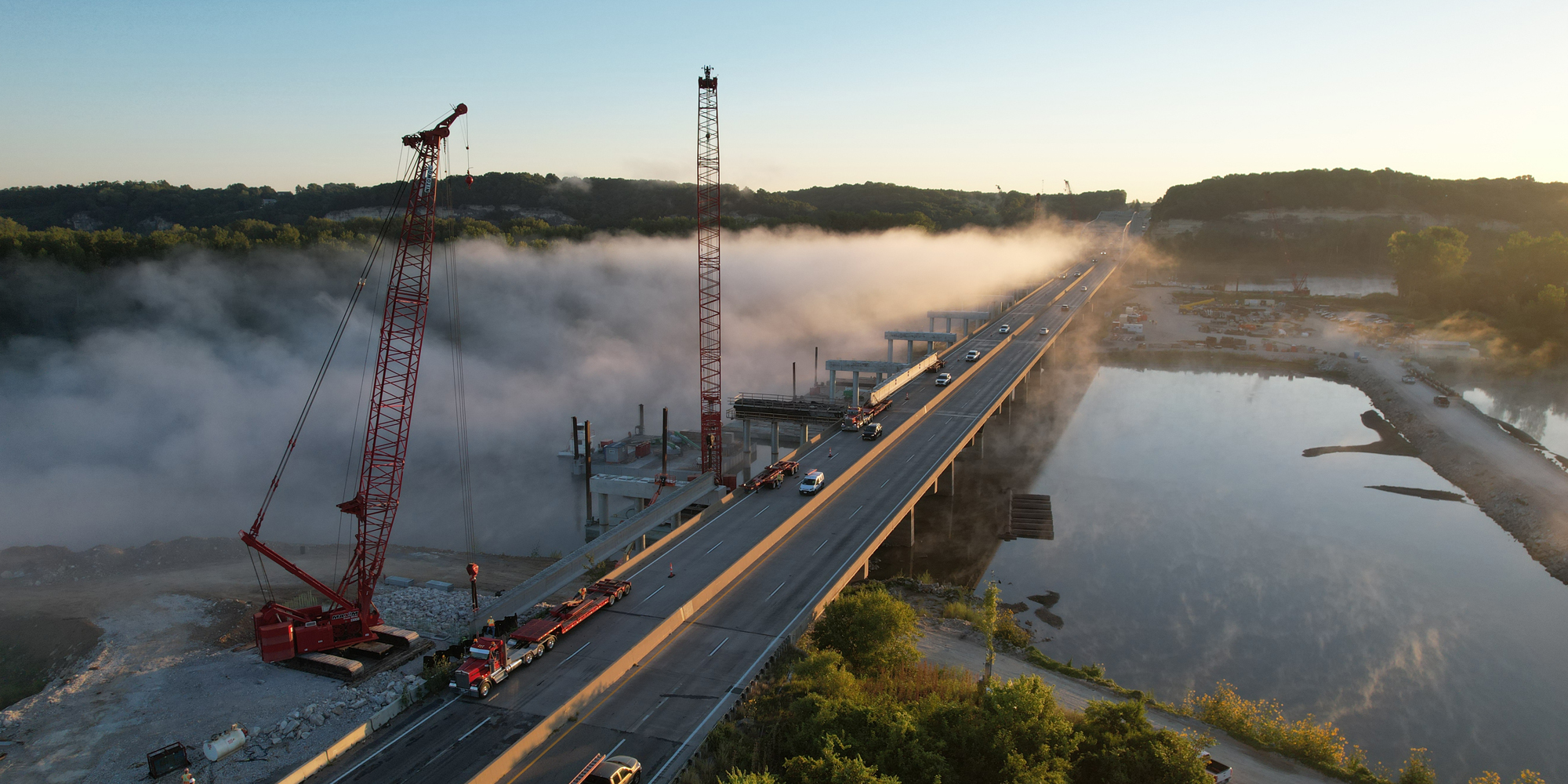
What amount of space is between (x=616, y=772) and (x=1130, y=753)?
17.0 m

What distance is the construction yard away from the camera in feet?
121

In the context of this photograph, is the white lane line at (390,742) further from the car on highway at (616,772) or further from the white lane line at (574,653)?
the car on highway at (616,772)

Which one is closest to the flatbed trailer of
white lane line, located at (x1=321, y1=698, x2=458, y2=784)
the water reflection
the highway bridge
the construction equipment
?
the highway bridge

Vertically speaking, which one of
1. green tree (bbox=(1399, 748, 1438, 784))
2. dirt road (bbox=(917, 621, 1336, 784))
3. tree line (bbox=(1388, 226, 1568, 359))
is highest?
tree line (bbox=(1388, 226, 1568, 359))

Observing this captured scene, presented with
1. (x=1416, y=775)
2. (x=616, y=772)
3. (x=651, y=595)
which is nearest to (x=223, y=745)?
(x=651, y=595)

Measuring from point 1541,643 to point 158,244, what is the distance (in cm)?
16742

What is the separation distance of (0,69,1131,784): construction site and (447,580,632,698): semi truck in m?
0.08

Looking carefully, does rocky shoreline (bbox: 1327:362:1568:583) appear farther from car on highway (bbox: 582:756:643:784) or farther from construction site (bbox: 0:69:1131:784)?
car on highway (bbox: 582:756:643:784)

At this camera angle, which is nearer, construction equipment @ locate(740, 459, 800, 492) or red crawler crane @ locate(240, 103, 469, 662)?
red crawler crane @ locate(240, 103, 469, 662)

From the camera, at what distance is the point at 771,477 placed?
56.3 m

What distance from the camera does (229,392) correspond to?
350 feet

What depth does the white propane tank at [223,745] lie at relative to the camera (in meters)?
34.7

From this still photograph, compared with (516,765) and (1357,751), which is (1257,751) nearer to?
(1357,751)

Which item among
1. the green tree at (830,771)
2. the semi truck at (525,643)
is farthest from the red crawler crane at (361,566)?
the green tree at (830,771)
